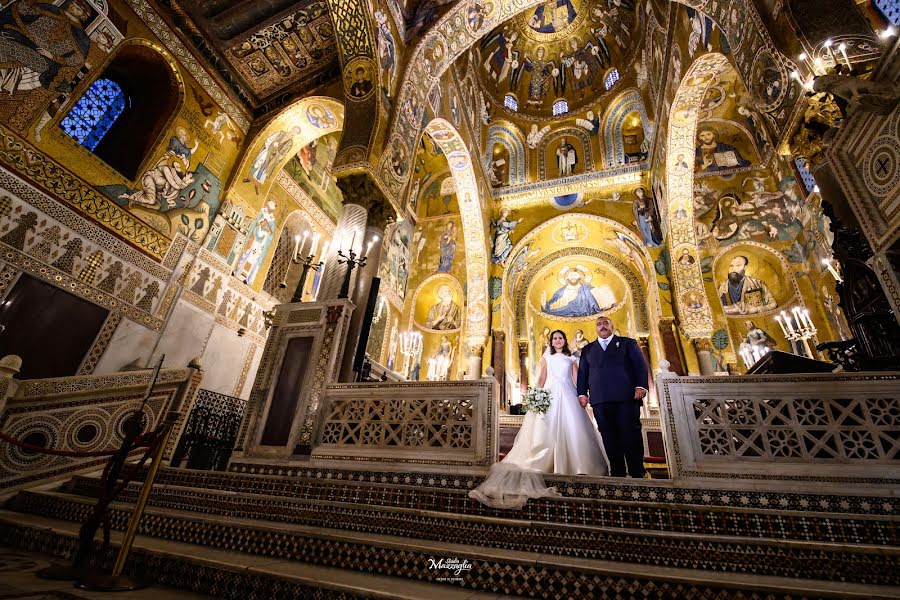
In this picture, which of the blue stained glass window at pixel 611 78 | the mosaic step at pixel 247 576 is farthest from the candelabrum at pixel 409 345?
the blue stained glass window at pixel 611 78

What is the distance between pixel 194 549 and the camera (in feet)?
7.92

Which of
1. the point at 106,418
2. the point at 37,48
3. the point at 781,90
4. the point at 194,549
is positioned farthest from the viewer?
the point at 37,48

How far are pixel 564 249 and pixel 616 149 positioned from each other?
12.3ft

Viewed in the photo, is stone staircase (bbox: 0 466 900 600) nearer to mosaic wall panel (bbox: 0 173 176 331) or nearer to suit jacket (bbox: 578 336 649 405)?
suit jacket (bbox: 578 336 649 405)

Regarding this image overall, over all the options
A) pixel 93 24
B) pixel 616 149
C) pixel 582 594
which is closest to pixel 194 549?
pixel 582 594

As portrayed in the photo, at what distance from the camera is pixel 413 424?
391cm

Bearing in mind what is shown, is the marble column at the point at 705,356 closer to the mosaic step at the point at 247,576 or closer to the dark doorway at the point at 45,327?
the mosaic step at the point at 247,576

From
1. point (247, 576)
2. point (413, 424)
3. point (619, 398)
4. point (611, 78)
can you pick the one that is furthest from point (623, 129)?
point (247, 576)

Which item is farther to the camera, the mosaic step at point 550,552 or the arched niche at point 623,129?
the arched niche at point 623,129

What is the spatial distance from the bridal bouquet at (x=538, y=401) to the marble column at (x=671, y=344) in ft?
25.2

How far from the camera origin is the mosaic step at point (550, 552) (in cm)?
200

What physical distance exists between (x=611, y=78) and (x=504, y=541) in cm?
1563

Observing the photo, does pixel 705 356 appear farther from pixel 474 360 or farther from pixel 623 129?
pixel 623 129

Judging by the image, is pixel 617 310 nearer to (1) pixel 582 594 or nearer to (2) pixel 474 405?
(2) pixel 474 405
